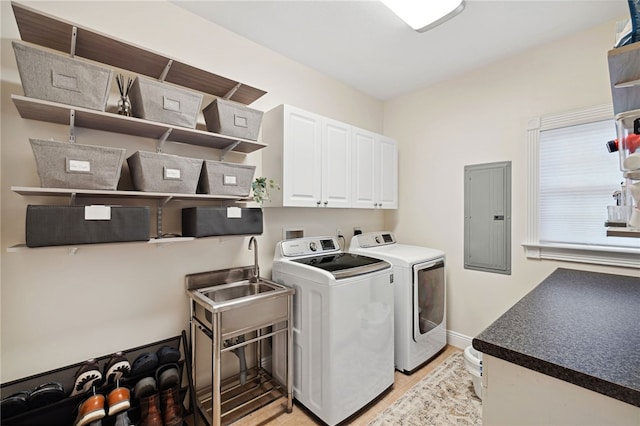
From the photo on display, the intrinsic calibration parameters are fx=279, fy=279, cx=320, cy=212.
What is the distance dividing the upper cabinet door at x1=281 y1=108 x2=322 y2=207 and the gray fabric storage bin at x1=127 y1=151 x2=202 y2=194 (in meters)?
0.69

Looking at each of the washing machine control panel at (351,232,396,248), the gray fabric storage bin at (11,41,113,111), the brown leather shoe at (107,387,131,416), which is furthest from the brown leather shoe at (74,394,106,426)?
the washing machine control panel at (351,232,396,248)

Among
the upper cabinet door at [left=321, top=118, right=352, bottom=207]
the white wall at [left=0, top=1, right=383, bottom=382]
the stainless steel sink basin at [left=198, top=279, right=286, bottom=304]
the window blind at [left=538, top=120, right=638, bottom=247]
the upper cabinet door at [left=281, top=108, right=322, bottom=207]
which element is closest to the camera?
the white wall at [left=0, top=1, right=383, bottom=382]

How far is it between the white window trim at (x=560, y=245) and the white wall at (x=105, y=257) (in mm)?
2198

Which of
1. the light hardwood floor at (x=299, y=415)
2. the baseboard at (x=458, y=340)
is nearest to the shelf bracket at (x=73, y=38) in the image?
the light hardwood floor at (x=299, y=415)

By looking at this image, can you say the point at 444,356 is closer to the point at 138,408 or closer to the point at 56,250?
the point at 138,408

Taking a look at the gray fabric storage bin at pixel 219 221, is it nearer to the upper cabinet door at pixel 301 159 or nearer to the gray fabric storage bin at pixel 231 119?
the upper cabinet door at pixel 301 159

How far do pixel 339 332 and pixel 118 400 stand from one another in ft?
4.09

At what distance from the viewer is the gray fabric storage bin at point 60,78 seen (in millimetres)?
1192

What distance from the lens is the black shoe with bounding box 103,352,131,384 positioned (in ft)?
5.08

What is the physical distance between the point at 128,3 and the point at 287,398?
2.80m

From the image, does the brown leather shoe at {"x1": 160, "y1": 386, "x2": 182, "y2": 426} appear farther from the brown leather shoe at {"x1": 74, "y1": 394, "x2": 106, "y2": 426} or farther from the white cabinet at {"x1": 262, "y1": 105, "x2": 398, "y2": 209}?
the white cabinet at {"x1": 262, "y1": 105, "x2": 398, "y2": 209}

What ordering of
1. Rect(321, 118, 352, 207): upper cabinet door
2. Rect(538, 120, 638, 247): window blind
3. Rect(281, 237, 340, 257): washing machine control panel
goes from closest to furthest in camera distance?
Rect(538, 120, 638, 247): window blind < Rect(281, 237, 340, 257): washing machine control panel < Rect(321, 118, 352, 207): upper cabinet door

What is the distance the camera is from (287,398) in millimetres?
2000

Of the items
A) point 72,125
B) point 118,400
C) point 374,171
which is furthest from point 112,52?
point 374,171
